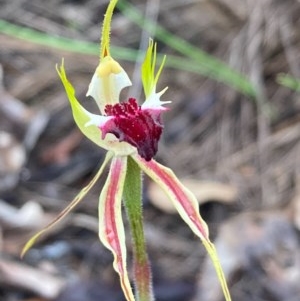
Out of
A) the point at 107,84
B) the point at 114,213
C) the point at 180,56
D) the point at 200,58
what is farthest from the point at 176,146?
the point at 114,213

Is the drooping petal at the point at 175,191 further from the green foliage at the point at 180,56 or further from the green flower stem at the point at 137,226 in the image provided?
the green foliage at the point at 180,56

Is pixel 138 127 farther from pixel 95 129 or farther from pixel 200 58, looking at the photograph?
pixel 200 58

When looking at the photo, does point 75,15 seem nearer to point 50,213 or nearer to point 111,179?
point 50,213

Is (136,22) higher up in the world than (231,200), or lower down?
higher up

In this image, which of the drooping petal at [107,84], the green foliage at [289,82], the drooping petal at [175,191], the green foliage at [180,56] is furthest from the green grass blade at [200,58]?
the drooping petal at [175,191]

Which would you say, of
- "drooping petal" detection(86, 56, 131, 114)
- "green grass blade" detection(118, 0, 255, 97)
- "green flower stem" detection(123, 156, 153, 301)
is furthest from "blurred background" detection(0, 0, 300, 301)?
"drooping petal" detection(86, 56, 131, 114)

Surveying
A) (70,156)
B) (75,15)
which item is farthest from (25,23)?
(70,156)
